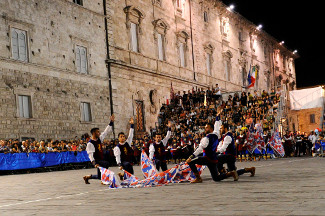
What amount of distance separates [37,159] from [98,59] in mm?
10400

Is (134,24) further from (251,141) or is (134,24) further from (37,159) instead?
(37,159)

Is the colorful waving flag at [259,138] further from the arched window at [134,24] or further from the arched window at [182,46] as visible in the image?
the arched window at [182,46]

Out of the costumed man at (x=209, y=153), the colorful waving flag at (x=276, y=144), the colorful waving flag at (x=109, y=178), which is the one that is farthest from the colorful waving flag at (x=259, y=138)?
the colorful waving flag at (x=109, y=178)

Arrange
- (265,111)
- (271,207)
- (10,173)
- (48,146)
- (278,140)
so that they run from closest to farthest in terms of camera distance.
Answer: (271,207)
(10,173)
(48,146)
(278,140)
(265,111)

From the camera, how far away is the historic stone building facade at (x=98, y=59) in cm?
2441

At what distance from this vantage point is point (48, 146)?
76.0ft

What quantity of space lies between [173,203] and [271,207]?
174 centimetres

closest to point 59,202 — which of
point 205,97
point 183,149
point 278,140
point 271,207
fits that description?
point 271,207

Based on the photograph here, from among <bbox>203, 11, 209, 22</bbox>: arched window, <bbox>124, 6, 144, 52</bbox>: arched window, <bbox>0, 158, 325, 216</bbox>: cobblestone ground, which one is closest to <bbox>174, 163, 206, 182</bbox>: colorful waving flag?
<bbox>0, 158, 325, 216</bbox>: cobblestone ground

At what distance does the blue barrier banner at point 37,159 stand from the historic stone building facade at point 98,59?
2453 mm

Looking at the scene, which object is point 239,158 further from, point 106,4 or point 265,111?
point 106,4

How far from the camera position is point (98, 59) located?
3020 cm

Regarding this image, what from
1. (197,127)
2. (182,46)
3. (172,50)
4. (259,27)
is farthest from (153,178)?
(259,27)

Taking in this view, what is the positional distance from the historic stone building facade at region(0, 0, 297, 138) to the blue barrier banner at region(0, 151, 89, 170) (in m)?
2.45
